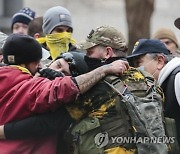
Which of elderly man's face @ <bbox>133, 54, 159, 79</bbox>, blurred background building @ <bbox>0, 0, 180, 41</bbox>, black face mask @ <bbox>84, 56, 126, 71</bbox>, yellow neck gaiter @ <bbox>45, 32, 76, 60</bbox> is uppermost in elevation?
black face mask @ <bbox>84, 56, 126, 71</bbox>

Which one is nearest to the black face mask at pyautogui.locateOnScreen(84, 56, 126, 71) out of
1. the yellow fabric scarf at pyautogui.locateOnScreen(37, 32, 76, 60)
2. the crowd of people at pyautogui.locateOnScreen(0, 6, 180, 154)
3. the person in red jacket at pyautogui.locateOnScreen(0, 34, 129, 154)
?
the crowd of people at pyautogui.locateOnScreen(0, 6, 180, 154)

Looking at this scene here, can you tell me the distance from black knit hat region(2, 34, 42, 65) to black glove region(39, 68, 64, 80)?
4.9 inches

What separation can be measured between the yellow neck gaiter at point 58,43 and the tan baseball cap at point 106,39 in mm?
1388

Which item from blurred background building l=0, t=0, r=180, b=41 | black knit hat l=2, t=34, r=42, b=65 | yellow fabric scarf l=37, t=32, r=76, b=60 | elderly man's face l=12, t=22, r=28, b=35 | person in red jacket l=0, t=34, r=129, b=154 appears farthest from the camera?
blurred background building l=0, t=0, r=180, b=41

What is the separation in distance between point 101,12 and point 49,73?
19.7 m

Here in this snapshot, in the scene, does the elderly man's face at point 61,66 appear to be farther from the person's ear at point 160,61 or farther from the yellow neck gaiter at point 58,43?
the yellow neck gaiter at point 58,43

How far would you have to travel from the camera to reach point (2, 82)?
5.15 m

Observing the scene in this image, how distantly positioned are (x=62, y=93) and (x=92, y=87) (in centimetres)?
25

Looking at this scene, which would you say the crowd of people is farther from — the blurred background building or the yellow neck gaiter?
Result: the blurred background building

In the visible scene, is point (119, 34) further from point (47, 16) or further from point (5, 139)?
point (47, 16)

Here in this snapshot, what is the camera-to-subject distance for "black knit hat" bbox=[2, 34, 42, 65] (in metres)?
5.20

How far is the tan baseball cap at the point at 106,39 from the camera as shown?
532 cm

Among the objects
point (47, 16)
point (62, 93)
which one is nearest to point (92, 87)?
point (62, 93)

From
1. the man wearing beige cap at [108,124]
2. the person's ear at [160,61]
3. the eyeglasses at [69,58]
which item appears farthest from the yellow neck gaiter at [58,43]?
the man wearing beige cap at [108,124]
